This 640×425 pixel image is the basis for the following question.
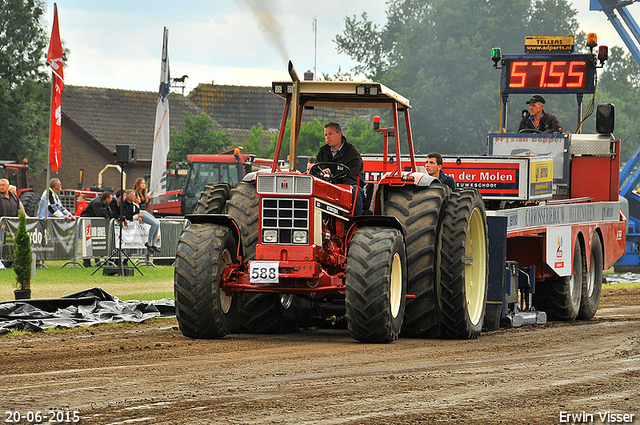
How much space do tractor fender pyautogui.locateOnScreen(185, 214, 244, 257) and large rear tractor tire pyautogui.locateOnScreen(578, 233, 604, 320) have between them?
20.9 feet

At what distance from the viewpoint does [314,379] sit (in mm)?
6941

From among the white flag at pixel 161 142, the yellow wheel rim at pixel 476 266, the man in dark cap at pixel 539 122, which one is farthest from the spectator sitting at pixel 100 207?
the yellow wheel rim at pixel 476 266

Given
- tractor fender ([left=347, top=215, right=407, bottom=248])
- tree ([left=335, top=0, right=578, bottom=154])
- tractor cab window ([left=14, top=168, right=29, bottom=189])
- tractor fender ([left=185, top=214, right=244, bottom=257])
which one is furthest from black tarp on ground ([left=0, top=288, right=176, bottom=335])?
tree ([left=335, top=0, right=578, bottom=154])

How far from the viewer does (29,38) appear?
4800 centimetres

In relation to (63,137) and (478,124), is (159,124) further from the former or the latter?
(478,124)

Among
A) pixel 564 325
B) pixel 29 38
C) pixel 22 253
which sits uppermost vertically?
pixel 29 38

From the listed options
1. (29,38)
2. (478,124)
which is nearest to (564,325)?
(29,38)

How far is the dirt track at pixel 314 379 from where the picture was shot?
572cm

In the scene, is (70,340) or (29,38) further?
(29,38)

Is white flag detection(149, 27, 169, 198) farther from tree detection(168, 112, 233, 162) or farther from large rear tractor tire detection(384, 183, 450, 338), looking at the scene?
tree detection(168, 112, 233, 162)

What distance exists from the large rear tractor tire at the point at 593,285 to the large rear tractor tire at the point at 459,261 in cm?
376

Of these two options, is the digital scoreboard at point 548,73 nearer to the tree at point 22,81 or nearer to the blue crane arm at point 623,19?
the blue crane arm at point 623,19

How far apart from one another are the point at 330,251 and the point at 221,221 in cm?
113

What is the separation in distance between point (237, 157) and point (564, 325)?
2018cm
